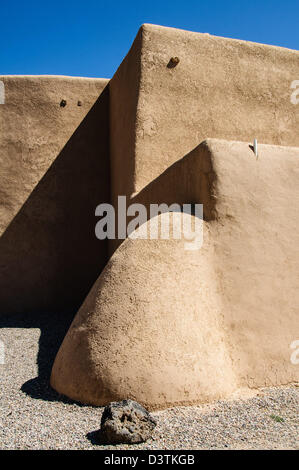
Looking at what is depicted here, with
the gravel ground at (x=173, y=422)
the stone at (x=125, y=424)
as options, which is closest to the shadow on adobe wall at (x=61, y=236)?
the gravel ground at (x=173, y=422)

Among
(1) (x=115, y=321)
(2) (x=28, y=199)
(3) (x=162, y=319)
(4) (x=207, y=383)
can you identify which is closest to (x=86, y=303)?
(1) (x=115, y=321)

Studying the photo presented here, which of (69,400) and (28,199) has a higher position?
(28,199)

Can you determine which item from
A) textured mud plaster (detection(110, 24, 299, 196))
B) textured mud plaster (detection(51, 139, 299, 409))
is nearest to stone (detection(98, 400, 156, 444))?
textured mud plaster (detection(51, 139, 299, 409))

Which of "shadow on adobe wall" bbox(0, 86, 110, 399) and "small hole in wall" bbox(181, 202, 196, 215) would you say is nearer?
"small hole in wall" bbox(181, 202, 196, 215)

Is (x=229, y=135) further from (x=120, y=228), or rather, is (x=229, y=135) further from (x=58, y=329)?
(x=58, y=329)

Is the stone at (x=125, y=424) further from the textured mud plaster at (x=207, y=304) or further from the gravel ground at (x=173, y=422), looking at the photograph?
the textured mud plaster at (x=207, y=304)

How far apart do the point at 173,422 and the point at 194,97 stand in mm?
4940

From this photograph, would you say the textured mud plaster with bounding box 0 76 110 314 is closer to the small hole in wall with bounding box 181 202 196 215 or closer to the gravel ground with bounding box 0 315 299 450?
the gravel ground with bounding box 0 315 299 450

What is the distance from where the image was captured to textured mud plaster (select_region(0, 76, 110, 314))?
8406mm

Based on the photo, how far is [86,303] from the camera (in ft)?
13.8

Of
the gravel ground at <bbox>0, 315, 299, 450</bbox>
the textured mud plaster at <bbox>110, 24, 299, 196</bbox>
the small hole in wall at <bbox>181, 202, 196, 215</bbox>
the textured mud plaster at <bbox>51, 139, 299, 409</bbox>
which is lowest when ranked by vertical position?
the gravel ground at <bbox>0, 315, 299, 450</bbox>

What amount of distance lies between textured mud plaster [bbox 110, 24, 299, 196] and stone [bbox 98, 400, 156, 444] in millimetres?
3612

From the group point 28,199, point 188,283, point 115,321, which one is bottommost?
point 115,321

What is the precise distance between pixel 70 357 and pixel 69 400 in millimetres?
376
